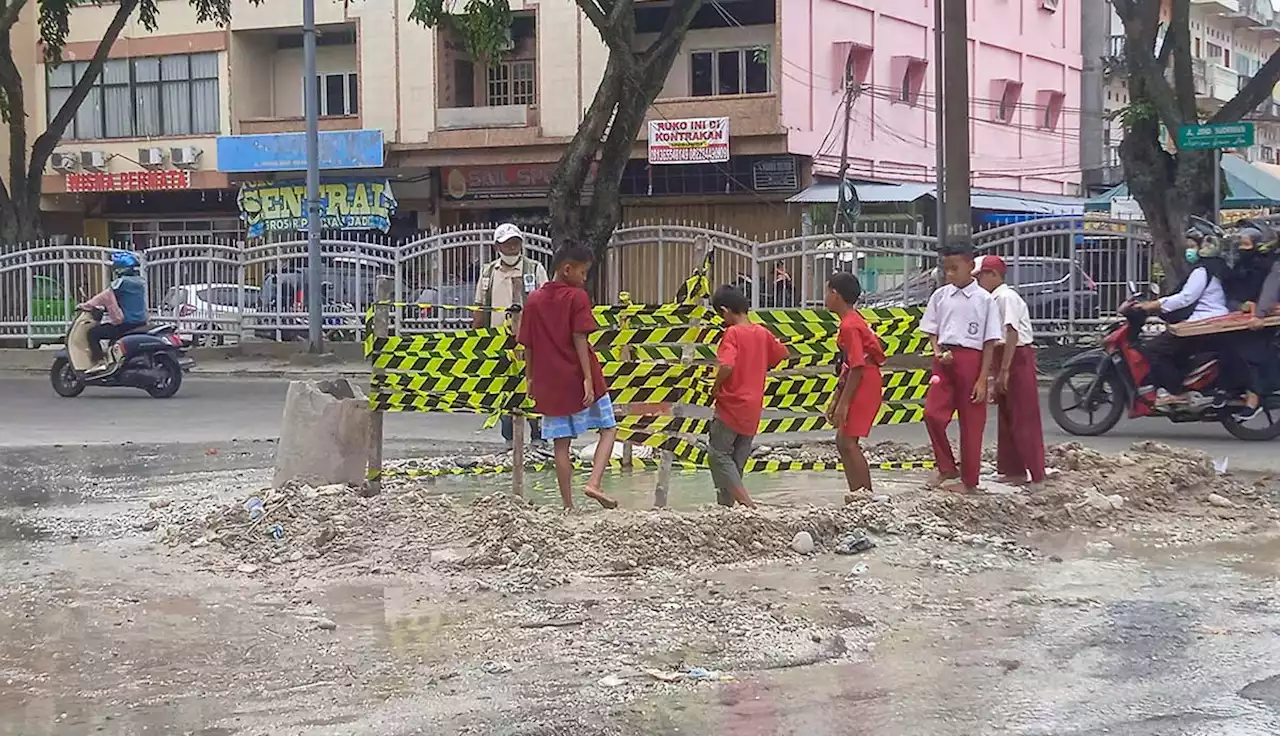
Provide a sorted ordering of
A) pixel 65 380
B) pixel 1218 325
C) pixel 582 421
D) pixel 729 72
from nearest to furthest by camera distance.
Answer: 1. pixel 582 421
2. pixel 1218 325
3. pixel 65 380
4. pixel 729 72

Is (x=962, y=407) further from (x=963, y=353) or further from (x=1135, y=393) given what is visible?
(x=1135, y=393)

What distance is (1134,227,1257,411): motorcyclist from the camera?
12000 mm

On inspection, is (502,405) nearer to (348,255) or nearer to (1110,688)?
(1110,688)

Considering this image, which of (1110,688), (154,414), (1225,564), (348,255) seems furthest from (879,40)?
(1110,688)

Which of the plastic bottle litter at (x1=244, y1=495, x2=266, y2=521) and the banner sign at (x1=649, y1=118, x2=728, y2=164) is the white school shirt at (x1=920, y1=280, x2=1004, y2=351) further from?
the banner sign at (x1=649, y1=118, x2=728, y2=164)

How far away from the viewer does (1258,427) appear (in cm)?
1227

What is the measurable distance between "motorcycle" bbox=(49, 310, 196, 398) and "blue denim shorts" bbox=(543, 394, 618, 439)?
10.3 m

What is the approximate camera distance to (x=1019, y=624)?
21.1 ft

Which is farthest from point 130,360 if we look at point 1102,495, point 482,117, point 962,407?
point 482,117

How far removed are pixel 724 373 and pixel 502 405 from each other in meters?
1.59

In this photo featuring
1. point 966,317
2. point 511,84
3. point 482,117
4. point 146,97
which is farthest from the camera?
point 146,97

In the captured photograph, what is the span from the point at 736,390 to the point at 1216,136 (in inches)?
390

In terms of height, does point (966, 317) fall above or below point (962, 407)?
above

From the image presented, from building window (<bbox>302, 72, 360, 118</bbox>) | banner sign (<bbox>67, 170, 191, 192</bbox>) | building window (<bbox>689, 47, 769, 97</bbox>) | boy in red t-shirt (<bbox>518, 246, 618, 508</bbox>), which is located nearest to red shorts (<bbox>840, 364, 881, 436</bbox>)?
boy in red t-shirt (<bbox>518, 246, 618, 508</bbox>)
